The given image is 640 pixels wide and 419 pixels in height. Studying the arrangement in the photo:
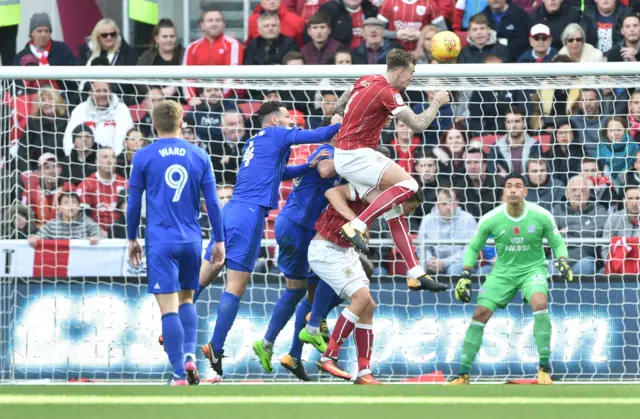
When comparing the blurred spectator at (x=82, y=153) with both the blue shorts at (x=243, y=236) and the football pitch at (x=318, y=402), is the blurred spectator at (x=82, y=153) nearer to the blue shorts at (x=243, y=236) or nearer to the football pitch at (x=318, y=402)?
the blue shorts at (x=243, y=236)

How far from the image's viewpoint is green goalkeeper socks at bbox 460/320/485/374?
1083cm

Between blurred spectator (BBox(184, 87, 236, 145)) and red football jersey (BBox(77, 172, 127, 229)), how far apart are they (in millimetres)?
941

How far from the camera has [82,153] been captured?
12492 mm

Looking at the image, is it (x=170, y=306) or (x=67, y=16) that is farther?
(x=67, y=16)

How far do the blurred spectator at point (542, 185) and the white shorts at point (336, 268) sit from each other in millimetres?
3374

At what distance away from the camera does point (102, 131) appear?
12.5m

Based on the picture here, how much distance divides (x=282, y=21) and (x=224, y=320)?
19.1 feet

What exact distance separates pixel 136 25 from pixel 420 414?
10077 mm

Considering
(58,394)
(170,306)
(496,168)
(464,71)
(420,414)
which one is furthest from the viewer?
(496,168)

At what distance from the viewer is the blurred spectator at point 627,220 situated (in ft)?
38.9

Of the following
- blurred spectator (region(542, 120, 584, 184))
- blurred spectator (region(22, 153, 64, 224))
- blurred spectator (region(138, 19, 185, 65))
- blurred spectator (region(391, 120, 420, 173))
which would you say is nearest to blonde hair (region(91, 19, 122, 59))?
blurred spectator (region(138, 19, 185, 65))

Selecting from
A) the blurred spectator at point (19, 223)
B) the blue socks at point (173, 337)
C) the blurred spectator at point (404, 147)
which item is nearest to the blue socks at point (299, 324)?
the blue socks at point (173, 337)

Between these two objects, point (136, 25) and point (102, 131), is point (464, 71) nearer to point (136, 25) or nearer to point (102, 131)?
point (102, 131)

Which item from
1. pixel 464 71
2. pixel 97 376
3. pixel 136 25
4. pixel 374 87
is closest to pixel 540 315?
pixel 464 71
